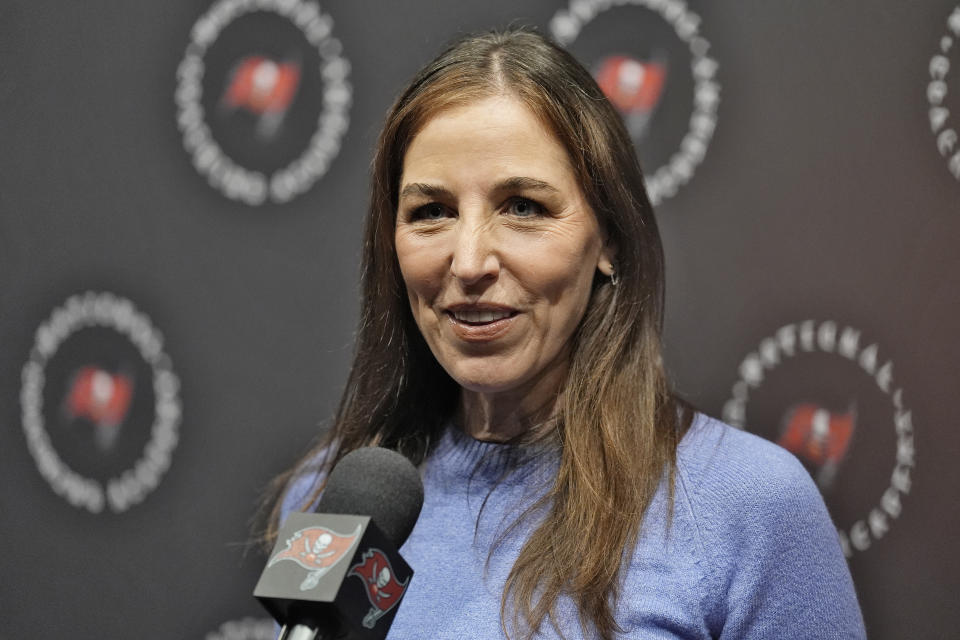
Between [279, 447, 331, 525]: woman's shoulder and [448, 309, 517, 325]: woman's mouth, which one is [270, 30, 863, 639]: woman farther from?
[279, 447, 331, 525]: woman's shoulder

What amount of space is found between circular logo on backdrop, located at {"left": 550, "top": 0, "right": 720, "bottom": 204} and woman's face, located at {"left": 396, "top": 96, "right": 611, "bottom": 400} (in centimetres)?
34

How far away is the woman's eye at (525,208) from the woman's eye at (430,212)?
0.29 ft

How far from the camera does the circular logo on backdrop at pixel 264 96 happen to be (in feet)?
5.90

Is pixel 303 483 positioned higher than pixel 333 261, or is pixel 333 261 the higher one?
pixel 333 261

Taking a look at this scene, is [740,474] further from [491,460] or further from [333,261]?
[333,261]

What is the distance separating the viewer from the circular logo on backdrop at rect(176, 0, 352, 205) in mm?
1797

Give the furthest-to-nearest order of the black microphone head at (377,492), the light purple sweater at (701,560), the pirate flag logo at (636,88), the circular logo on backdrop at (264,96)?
the circular logo on backdrop at (264,96) < the pirate flag logo at (636,88) < the light purple sweater at (701,560) < the black microphone head at (377,492)

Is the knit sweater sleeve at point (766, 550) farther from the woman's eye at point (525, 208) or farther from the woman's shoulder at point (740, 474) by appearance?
the woman's eye at point (525, 208)

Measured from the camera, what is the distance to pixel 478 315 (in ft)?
4.32

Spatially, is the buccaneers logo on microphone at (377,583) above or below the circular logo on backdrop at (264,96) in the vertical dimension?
below

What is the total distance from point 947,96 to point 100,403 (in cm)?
142

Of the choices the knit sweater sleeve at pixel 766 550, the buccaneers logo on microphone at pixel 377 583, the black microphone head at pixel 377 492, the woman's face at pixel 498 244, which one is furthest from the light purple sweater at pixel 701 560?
the buccaneers logo on microphone at pixel 377 583

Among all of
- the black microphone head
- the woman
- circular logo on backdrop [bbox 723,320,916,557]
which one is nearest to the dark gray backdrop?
circular logo on backdrop [bbox 723,320,916,557]

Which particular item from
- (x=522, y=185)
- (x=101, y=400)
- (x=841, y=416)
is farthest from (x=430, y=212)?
(x=101, y=400)
